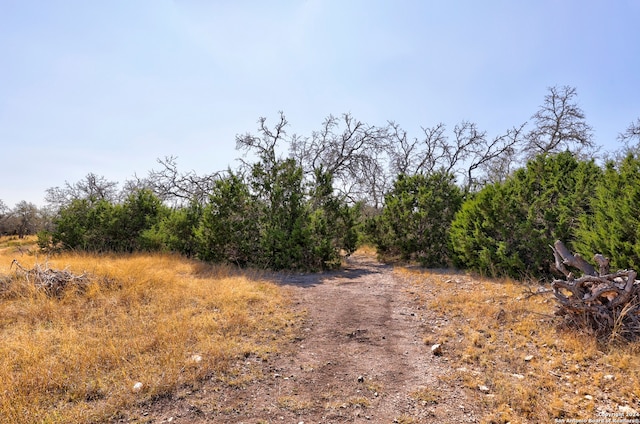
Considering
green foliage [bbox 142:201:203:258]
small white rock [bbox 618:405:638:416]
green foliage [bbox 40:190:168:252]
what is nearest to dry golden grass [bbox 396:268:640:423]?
small white rock [bbox 618:405:638:416]

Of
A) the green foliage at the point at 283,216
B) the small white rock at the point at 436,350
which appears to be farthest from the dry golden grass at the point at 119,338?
the green foliage at the point at 283,216

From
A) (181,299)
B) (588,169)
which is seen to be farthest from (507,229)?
(181,299)

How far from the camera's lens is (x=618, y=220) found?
559 cm

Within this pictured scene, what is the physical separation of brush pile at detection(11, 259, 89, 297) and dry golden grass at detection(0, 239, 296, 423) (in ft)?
0.53

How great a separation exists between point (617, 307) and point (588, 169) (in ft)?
18.3

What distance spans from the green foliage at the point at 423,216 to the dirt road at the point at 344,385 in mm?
5892

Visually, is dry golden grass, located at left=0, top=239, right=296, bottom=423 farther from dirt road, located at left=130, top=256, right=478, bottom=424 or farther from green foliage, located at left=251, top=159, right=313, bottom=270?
green foliage, located at left=251, top=159, right=313, bottom=270

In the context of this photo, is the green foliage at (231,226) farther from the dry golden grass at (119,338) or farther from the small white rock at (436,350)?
the small white rock at (436,350)

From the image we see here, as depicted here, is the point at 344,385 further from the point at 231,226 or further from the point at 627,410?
the point at 231,226

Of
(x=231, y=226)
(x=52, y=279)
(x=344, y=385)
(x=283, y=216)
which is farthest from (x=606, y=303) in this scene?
(x=231, y=226)

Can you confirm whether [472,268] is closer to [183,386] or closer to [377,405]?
[377,405]

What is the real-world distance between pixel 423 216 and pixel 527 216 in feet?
10.9

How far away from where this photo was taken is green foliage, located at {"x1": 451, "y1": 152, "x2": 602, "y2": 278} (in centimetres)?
771

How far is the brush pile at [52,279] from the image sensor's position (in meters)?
5.94
